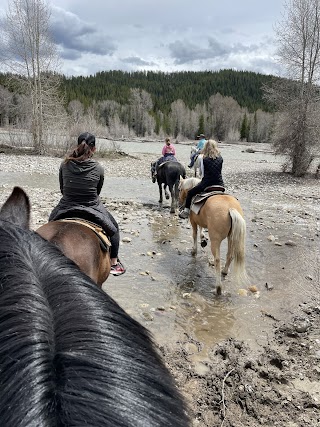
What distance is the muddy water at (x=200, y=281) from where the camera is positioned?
16.7 feet

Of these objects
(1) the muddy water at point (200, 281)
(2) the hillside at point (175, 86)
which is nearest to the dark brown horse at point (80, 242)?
(1) the muddy water at point (200, 281)

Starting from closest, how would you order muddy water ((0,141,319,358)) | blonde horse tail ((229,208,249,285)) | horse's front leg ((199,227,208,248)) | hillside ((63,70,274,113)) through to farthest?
muddy water ((0,141,319,358)) → blonde horse tail ((229,208,249,285)) → horse's front leg ((199,227,208,248)) → hillside ((63,70,274,113))

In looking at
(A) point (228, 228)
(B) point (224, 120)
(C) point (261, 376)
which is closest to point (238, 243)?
(A) point (228, 228)

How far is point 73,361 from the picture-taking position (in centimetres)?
98

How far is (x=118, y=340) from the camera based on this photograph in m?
1.14

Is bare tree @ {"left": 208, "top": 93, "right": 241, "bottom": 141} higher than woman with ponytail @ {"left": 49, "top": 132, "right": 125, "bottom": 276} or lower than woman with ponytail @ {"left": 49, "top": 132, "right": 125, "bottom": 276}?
higher

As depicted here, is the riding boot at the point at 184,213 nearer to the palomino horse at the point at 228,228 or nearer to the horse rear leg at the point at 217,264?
the palomino horse at the point at 228,228

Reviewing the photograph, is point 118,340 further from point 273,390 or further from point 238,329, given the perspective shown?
point 238,329

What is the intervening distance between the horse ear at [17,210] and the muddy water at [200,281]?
276 centimetres

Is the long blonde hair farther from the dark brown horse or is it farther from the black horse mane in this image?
A: the black horse mane

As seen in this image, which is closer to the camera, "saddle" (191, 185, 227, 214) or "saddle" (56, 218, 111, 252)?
"saddle" (56, 218, 111, 252)

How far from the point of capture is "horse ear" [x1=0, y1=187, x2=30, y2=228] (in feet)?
7.98

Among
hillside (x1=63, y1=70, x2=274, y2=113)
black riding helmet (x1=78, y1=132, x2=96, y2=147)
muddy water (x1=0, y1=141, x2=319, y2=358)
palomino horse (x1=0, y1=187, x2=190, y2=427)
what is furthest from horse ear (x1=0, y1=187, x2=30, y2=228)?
hillside (x1=63, y1=70, x2=274, y2=113)

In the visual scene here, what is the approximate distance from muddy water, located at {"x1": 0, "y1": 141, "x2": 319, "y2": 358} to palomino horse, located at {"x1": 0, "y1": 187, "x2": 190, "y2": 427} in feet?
11.3
